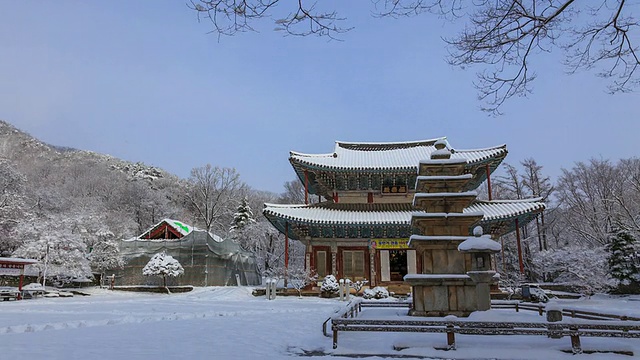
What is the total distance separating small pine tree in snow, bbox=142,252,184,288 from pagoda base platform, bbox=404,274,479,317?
21857mm

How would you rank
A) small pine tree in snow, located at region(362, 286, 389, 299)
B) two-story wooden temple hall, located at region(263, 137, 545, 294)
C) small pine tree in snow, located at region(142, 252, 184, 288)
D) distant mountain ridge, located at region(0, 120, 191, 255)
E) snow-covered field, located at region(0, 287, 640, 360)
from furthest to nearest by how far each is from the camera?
distant mountain ridge, located at region(0, 120, 191, 255) < small pine tree in snow, located at region(142, 252, 184, 288) < two-story wooden temple hall, located at region(263, 137, 545, 294) < small pine tree in snow, located at region(362, 286, 389, 299) < snow-covered field, located at region(0, 287, 640, 360)

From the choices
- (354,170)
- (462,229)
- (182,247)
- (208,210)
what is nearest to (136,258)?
(182,247)

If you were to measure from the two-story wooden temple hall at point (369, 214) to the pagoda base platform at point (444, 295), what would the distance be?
11.6 meters

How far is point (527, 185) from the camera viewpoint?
120 feet

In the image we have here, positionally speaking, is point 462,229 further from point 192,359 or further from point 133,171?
point 133,171

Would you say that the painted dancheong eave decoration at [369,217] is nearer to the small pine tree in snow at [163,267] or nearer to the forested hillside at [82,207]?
the small pine tree in snow at [163,267]

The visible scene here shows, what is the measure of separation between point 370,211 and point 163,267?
15043 mm

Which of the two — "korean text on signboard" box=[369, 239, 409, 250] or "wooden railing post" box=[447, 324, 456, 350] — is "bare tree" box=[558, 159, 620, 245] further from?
"wooden railing post" box=[447, 324, 456, 350]

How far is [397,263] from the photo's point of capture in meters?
24.3

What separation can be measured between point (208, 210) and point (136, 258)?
46.8 ft

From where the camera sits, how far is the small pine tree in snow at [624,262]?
23312 mm

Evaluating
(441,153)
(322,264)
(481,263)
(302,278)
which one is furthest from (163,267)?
(481,263)

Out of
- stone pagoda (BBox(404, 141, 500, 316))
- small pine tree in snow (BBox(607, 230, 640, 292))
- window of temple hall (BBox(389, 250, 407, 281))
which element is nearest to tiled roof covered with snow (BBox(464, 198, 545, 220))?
window of temple hall (BBox(389, 250, 407, 281))

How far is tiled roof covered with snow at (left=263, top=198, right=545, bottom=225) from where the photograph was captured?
2192 cm
